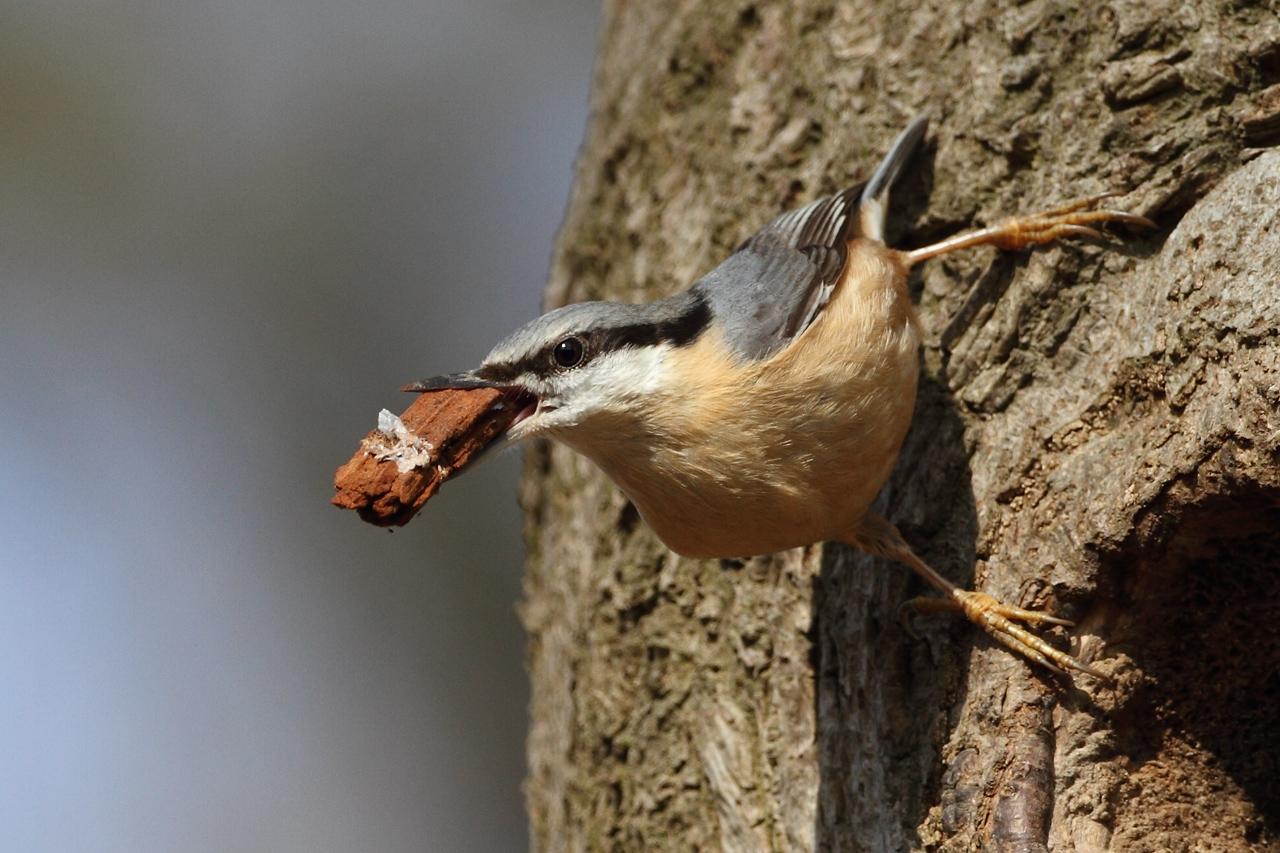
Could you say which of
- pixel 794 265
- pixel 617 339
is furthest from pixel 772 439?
pixel 794 265

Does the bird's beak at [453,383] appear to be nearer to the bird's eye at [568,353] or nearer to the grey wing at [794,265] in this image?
the bird's eye at [568,353]

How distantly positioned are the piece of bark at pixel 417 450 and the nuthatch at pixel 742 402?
0.12 feet

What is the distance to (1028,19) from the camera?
2566 millimetres

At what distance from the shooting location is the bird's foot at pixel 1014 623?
6.72 ft

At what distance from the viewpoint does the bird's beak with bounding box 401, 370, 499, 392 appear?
218cm

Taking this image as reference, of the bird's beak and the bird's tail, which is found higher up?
the bird's tail

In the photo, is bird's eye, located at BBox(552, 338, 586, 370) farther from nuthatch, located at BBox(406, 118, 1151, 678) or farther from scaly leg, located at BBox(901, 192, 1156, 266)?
scaly leg, located at BBox(901, 192, 1156, 266)

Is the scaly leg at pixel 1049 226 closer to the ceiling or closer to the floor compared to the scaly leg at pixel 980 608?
closer to the ceiling

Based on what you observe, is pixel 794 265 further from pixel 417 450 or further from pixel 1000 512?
pixel 417 450

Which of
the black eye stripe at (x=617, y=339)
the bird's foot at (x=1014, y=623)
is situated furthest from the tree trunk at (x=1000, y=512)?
the black eye stripe at (x=617, y=339)

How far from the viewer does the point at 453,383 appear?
222 cm

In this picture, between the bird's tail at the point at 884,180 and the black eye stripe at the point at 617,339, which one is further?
the bird's tail at the point at 884,180

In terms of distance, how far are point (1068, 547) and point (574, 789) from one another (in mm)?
1497

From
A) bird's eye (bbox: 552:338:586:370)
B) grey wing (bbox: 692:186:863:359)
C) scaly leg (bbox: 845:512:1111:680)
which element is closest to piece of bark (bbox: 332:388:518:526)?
bird's eye (bbox: 552:338:586:370)
